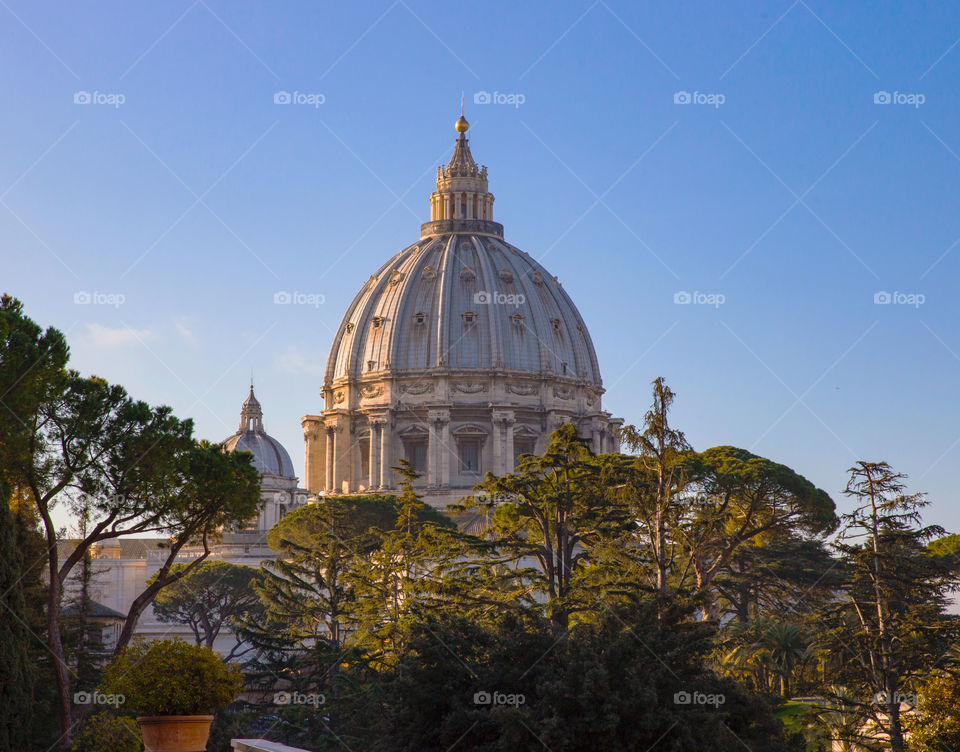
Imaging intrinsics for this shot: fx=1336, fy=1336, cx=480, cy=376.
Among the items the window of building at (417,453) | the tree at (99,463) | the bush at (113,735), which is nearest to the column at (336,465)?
the window of building at (417,453)

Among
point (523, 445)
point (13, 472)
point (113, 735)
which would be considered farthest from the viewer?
point (523, 445)

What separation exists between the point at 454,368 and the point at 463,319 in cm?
363

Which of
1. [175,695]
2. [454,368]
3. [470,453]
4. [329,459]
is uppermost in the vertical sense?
[454,368]

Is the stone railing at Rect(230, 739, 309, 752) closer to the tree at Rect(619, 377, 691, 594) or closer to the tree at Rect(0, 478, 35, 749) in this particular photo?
the tree at Rect(0, 478, 35, 749)

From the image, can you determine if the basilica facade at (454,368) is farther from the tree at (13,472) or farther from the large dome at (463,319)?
the tree at (13,472)

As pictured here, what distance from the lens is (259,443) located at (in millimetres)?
101875

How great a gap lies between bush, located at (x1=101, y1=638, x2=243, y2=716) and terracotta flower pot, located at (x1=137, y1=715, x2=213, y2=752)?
0.54 ft

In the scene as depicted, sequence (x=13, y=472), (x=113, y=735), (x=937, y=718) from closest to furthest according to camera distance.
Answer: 1. (x=113, y=735)
2. (x=13, y=472)
3. (x=937, y=718)

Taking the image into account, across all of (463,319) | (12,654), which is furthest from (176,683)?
(463,319)

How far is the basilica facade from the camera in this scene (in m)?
81.3

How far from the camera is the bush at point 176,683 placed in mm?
15398

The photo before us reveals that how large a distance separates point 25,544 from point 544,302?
211 feet

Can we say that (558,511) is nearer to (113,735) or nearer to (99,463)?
(99,463)

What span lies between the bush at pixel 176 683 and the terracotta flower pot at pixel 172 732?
16 centimetres
